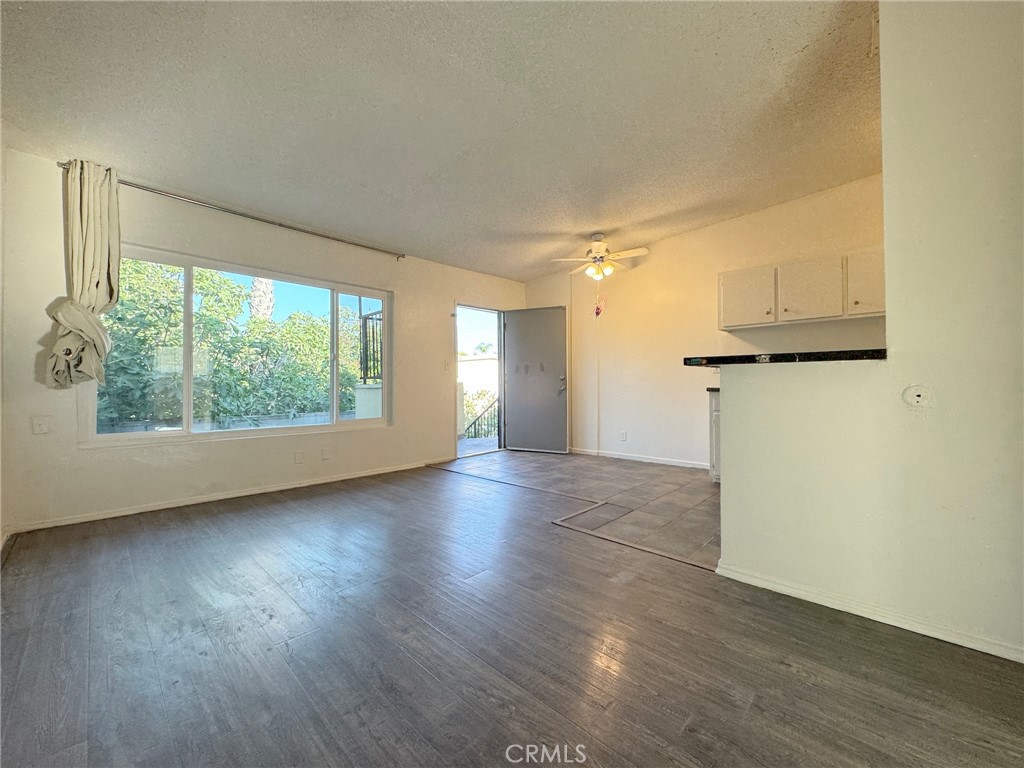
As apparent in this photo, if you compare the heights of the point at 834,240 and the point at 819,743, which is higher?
the point at 834,240

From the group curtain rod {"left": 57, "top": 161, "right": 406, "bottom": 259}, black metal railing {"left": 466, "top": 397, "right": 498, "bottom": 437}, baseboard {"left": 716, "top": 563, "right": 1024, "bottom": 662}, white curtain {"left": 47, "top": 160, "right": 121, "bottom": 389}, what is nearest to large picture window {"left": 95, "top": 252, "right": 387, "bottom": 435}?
white curtain {"left": 47, "top": 160, "right": 121, "bottom": 389}

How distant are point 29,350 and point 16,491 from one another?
95 centimetres

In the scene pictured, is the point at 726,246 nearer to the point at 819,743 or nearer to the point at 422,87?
the point at 422,87

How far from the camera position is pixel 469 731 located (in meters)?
1.14

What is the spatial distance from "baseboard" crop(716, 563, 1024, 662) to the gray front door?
3757 mm

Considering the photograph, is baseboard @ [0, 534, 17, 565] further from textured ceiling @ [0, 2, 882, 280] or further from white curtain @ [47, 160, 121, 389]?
textured ceiling @ [0, 2, 882, 280]

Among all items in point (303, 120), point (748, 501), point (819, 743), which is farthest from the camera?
point (303, 120)

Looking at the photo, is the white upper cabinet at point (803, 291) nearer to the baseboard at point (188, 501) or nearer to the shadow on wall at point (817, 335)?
the shadow on wall at point (817, 335)

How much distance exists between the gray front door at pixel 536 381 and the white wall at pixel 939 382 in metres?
4.02

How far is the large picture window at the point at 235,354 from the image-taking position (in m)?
3.15

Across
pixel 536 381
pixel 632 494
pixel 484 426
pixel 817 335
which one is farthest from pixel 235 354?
pixel 817 335

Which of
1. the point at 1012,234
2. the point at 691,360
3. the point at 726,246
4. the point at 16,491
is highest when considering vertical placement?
the point at 726,246

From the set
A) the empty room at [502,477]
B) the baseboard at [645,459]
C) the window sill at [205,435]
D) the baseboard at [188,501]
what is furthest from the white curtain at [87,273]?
the baseboard at [645,459]

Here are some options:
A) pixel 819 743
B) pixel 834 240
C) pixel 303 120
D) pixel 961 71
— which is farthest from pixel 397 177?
pixel 834 240
